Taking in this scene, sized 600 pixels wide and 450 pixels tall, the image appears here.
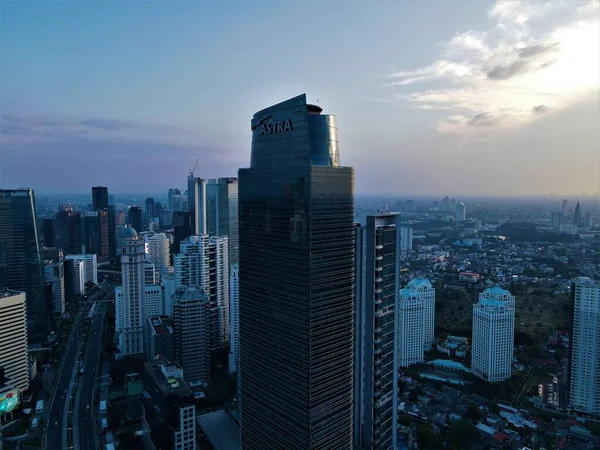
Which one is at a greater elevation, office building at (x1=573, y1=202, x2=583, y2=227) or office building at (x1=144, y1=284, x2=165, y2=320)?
office building at (x1=573, y1=202, x2=583, y2=227)

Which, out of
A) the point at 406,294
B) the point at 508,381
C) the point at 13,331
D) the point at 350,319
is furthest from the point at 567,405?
the point at 13,331

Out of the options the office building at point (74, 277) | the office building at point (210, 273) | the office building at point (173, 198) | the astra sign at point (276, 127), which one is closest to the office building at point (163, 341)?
the office building at point (210, 273)

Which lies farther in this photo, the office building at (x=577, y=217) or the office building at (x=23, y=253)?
the office building at (x=577, y=217)

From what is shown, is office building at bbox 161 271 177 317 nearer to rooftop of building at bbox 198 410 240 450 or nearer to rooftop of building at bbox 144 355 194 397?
rooftop of building at bbox 198 410 240 450

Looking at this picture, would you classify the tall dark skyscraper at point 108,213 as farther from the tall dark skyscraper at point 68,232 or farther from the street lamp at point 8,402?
the street lamp at point 8,402

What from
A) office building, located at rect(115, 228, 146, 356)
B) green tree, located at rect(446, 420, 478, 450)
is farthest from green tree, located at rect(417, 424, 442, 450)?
office building, located at rect(115, 228, 146, 356)

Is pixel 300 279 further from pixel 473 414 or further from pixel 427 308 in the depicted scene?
pixel 427 308

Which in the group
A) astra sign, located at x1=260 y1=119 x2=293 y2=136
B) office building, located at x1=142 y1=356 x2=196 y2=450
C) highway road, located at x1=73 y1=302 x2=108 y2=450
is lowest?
highway road, located at x1=73 y1=302 x2=108 y2=450
